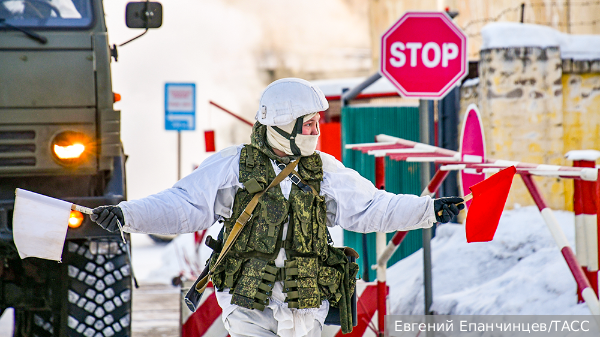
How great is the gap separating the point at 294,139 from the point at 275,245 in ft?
1.58

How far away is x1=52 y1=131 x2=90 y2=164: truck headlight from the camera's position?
518cm

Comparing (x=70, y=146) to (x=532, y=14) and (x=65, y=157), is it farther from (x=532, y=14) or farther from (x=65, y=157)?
(x=532, y=14)

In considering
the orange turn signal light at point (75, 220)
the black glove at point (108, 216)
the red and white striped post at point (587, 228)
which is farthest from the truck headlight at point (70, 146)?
the red and white striped post at point (587, 228)

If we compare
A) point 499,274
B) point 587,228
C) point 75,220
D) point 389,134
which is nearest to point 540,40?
point 389,134

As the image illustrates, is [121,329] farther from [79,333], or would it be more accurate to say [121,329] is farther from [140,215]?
[140,215]

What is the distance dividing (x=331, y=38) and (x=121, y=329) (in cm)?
2849

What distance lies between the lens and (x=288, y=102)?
11.5ft

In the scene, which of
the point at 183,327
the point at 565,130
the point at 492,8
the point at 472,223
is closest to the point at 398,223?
the point at 472,223

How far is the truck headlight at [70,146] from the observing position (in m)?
5.18

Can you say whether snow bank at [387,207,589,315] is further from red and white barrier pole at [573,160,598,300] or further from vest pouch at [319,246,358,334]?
vest pouch at [319,246,358,334]

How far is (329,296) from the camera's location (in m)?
3.58

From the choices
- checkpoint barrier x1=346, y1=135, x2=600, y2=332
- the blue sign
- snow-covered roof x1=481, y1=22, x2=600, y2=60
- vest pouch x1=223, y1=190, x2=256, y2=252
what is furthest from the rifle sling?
the blue sign

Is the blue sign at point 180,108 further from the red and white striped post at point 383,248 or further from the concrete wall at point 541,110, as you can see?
the red and white striped post at point 383,248

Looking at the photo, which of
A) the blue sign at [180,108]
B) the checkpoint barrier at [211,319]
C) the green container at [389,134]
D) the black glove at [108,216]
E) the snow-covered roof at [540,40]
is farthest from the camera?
the blue sign at [180,108]
